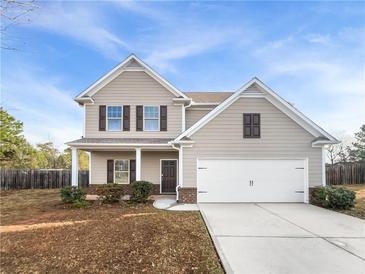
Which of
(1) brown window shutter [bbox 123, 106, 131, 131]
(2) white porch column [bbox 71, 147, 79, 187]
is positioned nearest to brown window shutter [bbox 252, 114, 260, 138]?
(1) brown window shutter [bbox 123, 106, 131, 131]

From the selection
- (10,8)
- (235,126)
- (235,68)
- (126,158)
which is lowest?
(126,158)

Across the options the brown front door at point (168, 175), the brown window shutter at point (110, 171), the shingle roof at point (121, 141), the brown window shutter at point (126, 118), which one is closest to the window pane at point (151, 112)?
the brown window shutter at point (126, 118)

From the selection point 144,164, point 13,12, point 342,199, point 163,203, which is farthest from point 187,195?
point 13,12

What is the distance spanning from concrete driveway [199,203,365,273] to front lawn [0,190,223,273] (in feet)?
1.69

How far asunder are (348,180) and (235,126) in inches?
577

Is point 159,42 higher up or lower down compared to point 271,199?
higher up

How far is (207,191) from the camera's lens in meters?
12.9

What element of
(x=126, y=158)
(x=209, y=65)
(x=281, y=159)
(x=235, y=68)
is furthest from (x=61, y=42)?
(x=281, y=159)

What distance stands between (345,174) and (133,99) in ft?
60.1

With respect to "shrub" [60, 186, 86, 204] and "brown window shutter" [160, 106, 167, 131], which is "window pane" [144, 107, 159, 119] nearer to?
"brown window shutter" [160, 106, 167, 131]

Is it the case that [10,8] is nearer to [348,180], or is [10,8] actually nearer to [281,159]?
[281,159]

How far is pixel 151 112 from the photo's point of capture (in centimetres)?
1549

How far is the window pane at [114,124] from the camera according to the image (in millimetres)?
15375

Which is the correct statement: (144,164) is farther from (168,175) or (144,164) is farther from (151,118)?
(151,118)
